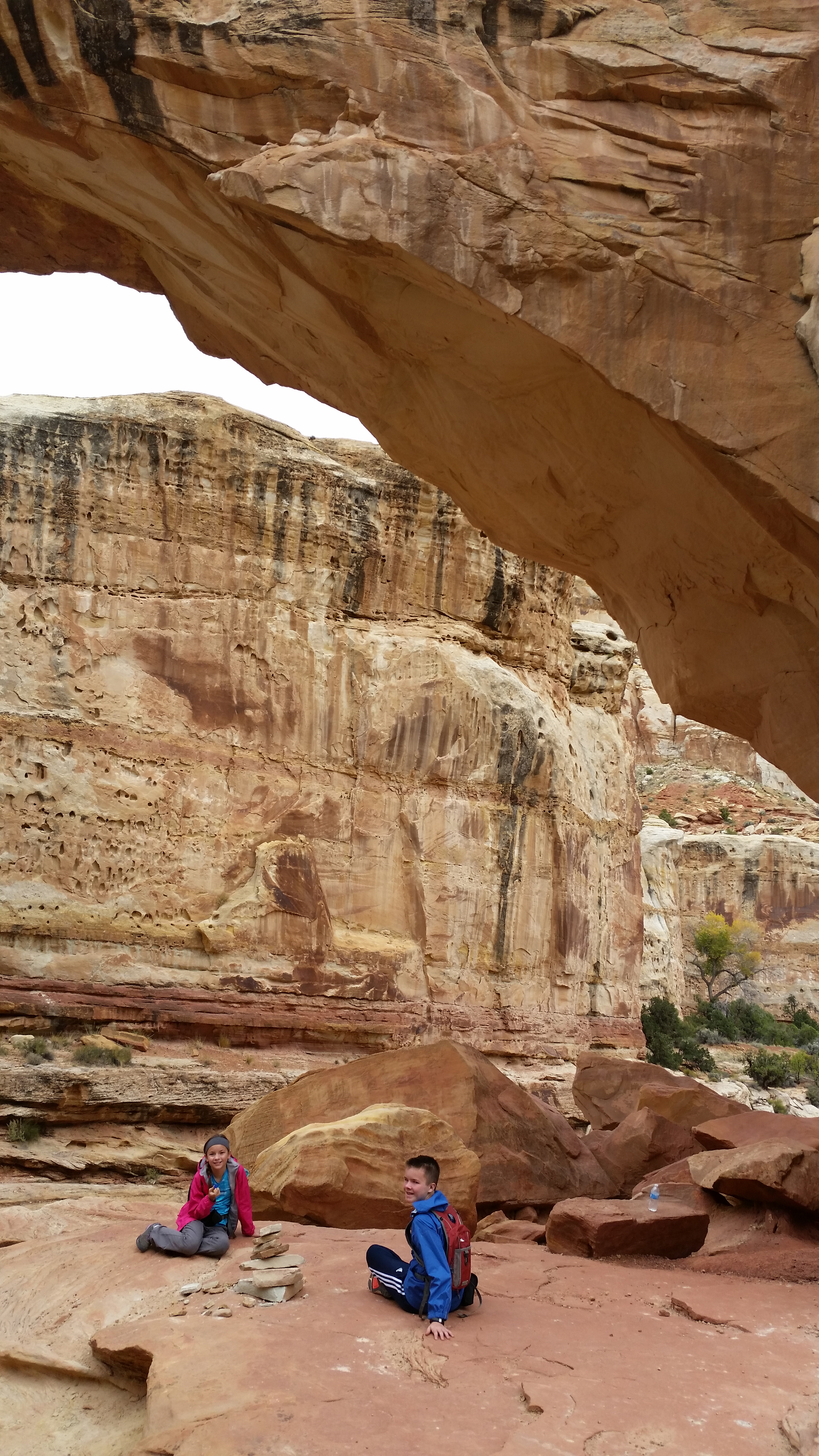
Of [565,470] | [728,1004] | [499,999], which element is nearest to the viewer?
[565,470]

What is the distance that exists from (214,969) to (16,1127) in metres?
4.69

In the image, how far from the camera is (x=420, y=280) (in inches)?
294

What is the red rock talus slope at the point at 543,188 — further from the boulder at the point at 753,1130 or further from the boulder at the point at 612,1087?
the boulder at the point at 612,1087

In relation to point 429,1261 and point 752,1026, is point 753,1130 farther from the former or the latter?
point 752,1026

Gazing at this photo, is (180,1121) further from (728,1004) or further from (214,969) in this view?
(728,1004)

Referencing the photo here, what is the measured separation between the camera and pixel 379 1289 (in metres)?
5.88

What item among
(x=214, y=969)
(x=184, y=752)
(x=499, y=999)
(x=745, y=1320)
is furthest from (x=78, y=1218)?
(x=499, y=999)

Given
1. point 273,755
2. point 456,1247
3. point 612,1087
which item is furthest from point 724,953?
Answer: point 456,1247

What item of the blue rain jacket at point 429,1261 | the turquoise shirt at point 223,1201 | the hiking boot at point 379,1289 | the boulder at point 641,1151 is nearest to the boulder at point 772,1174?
the boulder at point 641,1151

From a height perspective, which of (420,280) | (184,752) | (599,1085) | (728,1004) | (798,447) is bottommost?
(728,1004)

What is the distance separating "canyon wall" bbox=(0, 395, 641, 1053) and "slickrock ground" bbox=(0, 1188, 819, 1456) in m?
12.4

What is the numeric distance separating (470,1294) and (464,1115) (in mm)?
3891

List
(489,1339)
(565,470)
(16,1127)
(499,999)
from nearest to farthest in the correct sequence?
(489,1339), (565,470), (16,1127), (499,999)

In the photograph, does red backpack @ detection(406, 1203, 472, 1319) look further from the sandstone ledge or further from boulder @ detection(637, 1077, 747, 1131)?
the sandstone ledge
